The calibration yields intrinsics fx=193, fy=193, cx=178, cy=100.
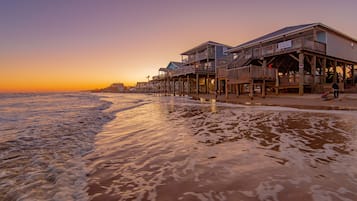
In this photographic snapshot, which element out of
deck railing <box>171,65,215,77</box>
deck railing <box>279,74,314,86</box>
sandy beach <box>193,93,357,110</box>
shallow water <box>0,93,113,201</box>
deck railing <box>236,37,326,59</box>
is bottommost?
shallow water <box>0,93,113,201</box>

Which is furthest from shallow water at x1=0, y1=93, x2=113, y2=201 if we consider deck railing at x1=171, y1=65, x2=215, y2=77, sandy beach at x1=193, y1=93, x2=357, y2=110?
deck railing at x1=171, y1=65, x2=215, y2=77

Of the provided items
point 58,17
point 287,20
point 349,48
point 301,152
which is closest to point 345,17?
point 349,48

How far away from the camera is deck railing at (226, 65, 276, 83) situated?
17078 mm

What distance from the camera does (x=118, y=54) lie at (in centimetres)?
3225

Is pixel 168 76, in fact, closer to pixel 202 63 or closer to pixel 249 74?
pixel 202 63

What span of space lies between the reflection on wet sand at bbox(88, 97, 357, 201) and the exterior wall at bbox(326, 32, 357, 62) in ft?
66.9

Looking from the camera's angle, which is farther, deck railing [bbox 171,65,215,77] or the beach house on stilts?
the beach house on stilts

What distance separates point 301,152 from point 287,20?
31222 mm

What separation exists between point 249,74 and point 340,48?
14266 millimetres

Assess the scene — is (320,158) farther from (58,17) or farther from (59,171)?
(58,17)

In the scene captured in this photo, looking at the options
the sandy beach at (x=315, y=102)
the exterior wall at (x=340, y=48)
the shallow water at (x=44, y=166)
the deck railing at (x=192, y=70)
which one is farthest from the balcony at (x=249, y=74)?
the shallow water at (x=44, y=166)

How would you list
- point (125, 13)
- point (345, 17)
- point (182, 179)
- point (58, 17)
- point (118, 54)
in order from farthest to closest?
point (118, 54) → point (345, 17) → point (125, 13) → point (58, 17) → point (182, 179)

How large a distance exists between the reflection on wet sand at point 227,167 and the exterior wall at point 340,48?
20.4m

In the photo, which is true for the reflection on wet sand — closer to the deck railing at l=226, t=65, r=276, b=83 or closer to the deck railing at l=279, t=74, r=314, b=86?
the deck railing at l=226, t=65, r=276, b=83
